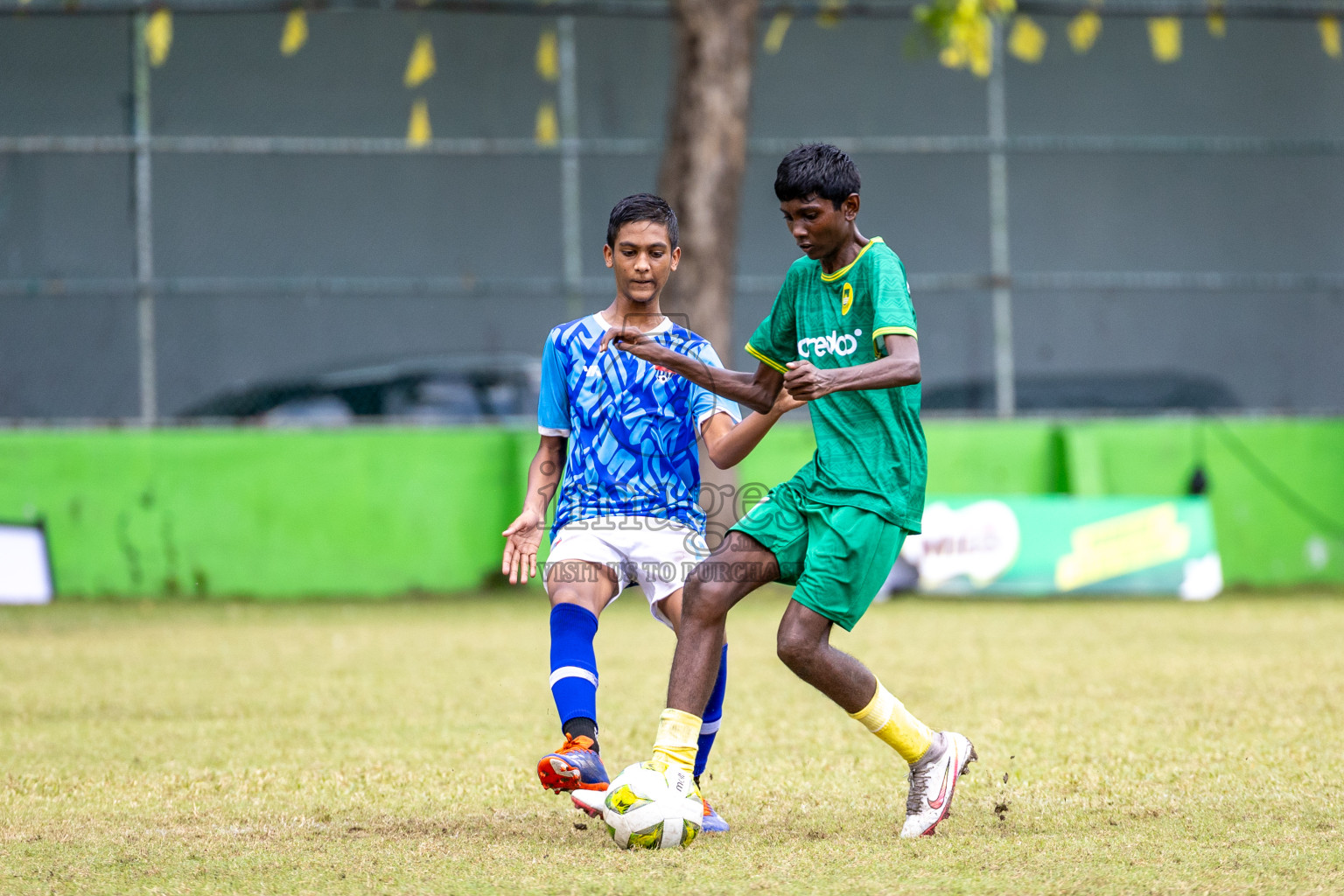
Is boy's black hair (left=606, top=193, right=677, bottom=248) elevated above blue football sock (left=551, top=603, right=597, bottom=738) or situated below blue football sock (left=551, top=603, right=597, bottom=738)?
above

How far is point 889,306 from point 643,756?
2103 millimetres

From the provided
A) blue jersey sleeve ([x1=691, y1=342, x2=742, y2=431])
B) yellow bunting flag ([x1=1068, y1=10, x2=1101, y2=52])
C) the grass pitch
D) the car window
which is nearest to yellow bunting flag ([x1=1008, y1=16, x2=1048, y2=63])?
yellow bunting flag ([x1=1068, y1=10, x2=1101, y2=52])

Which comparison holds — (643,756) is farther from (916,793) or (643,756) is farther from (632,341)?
(632,341)

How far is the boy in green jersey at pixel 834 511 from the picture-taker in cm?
411

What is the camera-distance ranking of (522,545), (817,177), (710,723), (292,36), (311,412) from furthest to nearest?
(292,36), (311,412), (710,723), (522,545), (817,177)

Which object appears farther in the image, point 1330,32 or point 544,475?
point 1330,32

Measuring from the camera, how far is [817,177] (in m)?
→ 4.07

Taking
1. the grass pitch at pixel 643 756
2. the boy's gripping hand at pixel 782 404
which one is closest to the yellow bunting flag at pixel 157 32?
the grass pitch at pixel 643 756

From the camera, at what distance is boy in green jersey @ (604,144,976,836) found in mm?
4109

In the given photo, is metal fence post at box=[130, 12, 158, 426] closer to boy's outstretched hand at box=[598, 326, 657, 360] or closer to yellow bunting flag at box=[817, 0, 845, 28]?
→ yellow bunting flag at box=[817, 0, 845, 28]

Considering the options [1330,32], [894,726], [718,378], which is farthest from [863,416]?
[1330,32]

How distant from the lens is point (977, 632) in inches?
366

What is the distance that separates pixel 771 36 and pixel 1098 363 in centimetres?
401

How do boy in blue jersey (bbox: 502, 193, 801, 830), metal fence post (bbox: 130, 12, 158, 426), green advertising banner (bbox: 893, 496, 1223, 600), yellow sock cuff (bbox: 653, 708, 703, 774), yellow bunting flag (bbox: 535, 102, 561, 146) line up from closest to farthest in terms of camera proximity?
yellow sock cuff (bbox: 653, 708, 703, 774) < boy in blue jersey (bbox: 502, 193, 801, 830) < green advertising banner (bbox: 893, 496, 1223, 600) < metal fence post (bbox: 130, 12, 158, 426) < yellow bunting flag (bbox: 535, 102, 561, 146)
